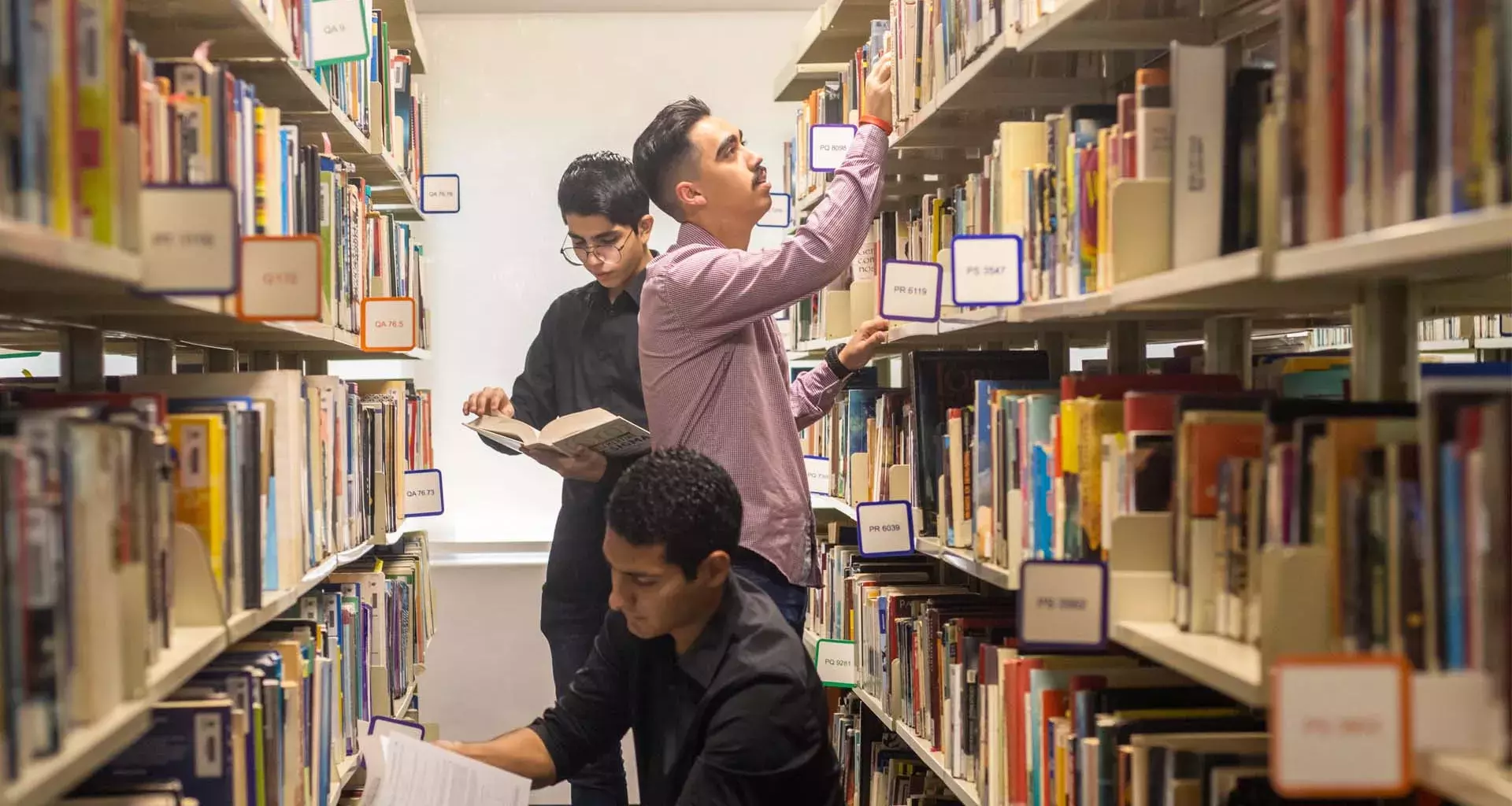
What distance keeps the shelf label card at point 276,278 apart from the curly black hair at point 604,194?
1808 millimetres

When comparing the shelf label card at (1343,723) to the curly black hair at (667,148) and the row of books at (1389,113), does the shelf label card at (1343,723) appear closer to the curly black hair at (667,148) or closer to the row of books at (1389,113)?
the row of books at (1389,113)

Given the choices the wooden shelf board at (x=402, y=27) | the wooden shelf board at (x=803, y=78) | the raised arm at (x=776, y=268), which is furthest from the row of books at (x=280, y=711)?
the wooden shelf board at (x=803, y=78)

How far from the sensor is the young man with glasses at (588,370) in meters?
3.46

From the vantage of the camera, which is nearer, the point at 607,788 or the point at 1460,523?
the point at 1460,523

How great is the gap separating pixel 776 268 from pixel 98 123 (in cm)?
138

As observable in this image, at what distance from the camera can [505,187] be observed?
521 centimetres

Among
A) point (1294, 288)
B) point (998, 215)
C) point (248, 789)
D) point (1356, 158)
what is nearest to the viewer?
point (1356, 158)

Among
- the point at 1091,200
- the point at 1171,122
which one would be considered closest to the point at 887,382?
the point at 1091,200

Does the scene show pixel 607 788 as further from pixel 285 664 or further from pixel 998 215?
pixel 998 215

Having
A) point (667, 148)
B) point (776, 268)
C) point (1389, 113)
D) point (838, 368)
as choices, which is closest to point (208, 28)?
point (667, 148)

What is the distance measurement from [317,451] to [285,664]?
0.43 meters

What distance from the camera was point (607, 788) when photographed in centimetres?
364

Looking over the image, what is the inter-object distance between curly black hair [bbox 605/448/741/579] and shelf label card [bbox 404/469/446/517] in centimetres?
186

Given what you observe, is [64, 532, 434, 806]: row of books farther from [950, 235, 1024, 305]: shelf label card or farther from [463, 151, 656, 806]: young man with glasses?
[950, 235, 1024, 305]: shelf label card
